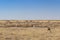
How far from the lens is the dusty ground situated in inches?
385

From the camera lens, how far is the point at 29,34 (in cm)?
988

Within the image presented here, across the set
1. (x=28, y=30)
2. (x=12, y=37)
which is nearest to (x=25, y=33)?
(x=28, y=30)

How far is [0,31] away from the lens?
10258mm

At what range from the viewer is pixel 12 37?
9.77 meters

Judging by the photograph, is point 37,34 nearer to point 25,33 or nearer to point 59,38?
point 25,33

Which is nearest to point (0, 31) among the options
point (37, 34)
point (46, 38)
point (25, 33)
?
point (25, 33)

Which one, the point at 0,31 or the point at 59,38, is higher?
the point at 0,31

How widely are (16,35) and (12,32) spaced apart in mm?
353

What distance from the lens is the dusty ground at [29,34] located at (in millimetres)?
9781

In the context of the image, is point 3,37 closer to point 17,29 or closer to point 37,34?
point 17,29

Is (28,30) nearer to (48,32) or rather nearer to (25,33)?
(25,33)

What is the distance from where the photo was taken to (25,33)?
9992 millimetres

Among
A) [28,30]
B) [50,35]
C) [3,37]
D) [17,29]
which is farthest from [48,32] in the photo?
[3,37]

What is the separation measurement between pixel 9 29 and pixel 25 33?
45.9 inches
